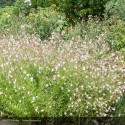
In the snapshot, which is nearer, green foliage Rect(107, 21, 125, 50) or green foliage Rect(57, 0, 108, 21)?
green foliage Rect(107, 21, 125, 50)

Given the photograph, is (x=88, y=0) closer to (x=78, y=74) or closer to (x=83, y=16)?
(x=83, y=16)

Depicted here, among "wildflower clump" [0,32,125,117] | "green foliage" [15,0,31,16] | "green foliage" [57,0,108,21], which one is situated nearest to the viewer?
"wildflower clump" [0,32,125,117]

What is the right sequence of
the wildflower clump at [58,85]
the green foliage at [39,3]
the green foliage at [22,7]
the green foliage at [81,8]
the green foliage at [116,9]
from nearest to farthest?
1. the wildflower clump at [58,85]
2. the green foliage at [116,9]
3. the green foliage at [81,8]
4. the green foliage at [22,7]
5. the green foliage at [39,3]

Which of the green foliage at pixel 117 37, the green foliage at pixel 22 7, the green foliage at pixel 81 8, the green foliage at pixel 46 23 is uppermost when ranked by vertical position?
A: the green foliage at pixel 22 7

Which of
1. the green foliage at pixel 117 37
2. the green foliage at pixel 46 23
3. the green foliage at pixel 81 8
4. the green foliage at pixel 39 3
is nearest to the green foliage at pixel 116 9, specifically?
the green foliage at pixel 81 8

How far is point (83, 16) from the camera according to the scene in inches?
418

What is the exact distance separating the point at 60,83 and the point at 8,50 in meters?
1.20

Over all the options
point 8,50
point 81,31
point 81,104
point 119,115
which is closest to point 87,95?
point 81,104

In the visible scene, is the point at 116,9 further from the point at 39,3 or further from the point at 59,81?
the point at 59,81

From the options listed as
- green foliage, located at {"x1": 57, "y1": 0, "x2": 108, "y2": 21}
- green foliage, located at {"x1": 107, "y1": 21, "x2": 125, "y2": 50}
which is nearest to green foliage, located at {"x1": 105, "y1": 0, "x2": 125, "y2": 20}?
green foliage, located at {"x1": 57, "y1": 0, "x2": 108, "y2": 21}

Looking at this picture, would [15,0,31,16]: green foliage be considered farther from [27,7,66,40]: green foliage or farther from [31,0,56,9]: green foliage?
[27,7,66,40]: green foliage

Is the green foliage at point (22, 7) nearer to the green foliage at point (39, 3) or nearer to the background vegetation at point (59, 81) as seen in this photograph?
the green foliage at point (39, 3)

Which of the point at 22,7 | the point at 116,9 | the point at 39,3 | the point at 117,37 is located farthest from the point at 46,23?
the point at 39,3

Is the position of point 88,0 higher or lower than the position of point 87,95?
higher
